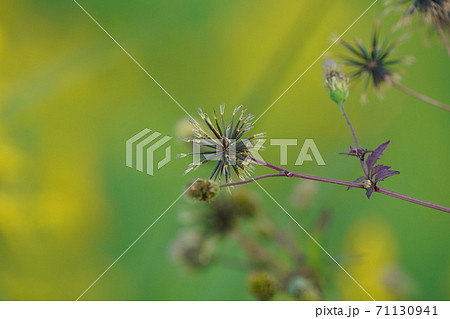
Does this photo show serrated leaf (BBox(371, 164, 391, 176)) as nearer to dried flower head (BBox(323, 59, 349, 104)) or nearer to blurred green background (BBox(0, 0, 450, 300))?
dried flower head (BBox(323, 59, 349, 104))

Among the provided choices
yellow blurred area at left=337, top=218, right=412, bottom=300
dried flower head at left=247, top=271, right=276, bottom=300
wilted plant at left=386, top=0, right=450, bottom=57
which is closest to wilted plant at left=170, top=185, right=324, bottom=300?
dried flower head at left=247, top=271, right=276, bottom=300

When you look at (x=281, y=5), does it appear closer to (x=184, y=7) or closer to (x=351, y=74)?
(x=184, y=7)

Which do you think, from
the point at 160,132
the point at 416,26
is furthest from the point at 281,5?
the point at 416,26

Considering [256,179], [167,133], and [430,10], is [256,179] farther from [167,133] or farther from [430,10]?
[167,133]

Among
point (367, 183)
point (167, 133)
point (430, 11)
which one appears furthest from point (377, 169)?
point (167, 133)

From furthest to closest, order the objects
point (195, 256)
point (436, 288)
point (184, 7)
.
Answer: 1. point (184, 7)
2. point (436, 288)
3. point (195, 256)

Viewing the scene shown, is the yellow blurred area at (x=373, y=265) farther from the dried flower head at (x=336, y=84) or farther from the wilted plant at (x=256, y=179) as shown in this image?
the dried flower head at (x=336, y=84)
